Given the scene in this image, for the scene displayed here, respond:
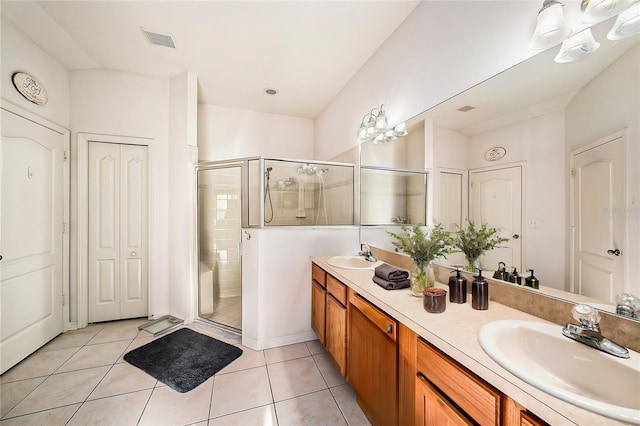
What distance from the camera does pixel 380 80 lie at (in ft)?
7.41

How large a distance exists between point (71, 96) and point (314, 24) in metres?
Result: 2.76

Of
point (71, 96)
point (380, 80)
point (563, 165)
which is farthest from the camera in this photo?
point (71, 96)

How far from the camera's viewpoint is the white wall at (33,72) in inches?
76.7

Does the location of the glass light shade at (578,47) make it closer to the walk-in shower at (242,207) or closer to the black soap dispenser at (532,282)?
the black soap dispenser at (532,282)

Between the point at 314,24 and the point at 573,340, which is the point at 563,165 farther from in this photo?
the point at 314,24

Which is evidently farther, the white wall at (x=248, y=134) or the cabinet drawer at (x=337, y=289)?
the white wall at (x=248, y=134)

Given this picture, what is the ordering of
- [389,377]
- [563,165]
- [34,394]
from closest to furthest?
[563,165] < [389,377] < [34,394]

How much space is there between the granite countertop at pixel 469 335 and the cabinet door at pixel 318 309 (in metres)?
0.52

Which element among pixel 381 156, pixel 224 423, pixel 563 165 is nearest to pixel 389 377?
pixel 224 423

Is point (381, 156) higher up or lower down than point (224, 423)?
higher up

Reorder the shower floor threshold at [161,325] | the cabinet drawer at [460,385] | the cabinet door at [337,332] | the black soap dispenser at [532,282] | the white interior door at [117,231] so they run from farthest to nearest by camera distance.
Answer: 1. the white interior door at [117,231]
2. the shower floor threshold at [161,325]
3. the cabinet door at [337,332]
4. the black soap dispenser at [532,282]
5. the cabinet drawer at [460,385]

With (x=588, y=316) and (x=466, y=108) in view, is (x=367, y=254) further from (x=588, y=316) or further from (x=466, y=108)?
(x=588, y=316)

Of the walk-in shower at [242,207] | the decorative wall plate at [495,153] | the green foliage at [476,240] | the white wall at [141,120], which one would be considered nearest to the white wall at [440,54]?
the decorative wall plate at [495,153]

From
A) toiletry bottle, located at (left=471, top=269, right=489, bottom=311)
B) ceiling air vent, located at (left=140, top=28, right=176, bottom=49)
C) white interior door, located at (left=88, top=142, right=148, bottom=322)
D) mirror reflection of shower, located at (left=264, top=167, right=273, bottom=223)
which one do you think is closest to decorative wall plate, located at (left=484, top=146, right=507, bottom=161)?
toiletry bottle, located at (left=471, top=269, right=489, bottom=311)
